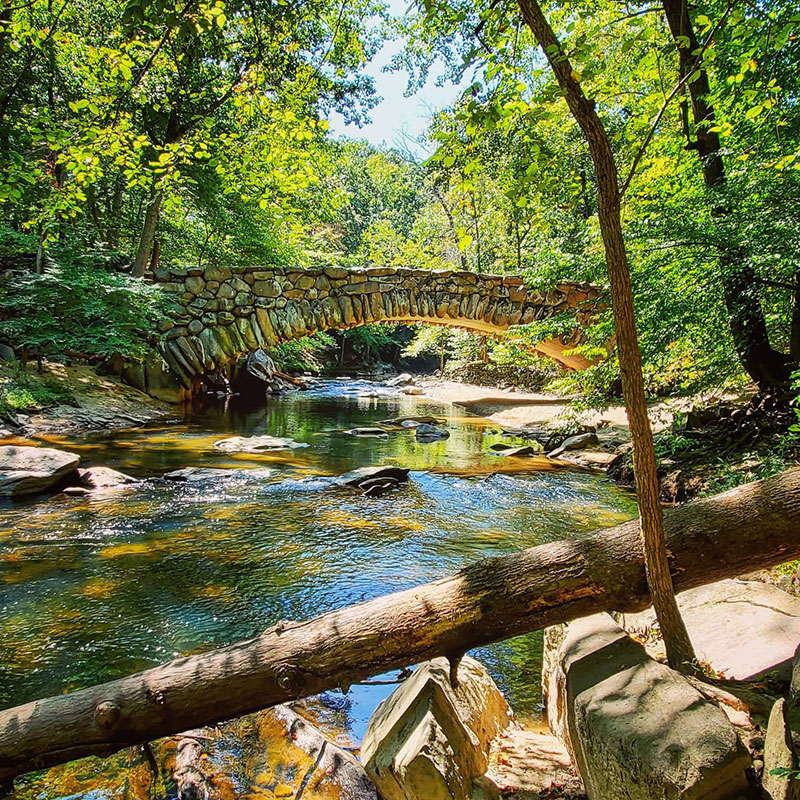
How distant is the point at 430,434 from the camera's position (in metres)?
10.1

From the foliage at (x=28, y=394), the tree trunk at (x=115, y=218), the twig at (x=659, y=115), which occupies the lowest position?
the foliage at (x=28, y=394)

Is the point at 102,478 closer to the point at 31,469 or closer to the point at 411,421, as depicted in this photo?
the point at 31,469

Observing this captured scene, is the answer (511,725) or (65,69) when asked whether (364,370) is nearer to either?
(65,69)

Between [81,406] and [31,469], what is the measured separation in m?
3.94

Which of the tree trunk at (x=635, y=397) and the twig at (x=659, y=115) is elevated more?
the twig at (x=659, y=115)

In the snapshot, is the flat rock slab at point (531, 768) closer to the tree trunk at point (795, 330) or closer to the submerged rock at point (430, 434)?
the tree trunk at point (795, 330)

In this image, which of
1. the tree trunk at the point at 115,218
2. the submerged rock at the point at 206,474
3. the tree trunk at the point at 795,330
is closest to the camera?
the tree trunk at the point at 795,330

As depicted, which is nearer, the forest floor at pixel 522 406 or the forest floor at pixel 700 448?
the forest floor at pixel 700 448

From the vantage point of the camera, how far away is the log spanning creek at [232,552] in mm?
2283

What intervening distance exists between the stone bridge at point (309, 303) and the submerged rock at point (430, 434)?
3.20 metres

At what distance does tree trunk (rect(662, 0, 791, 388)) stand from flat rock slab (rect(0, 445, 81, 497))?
21.3ft

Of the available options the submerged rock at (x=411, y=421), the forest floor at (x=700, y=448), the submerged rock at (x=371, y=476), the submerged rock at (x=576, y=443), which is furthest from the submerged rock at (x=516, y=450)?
the submerged rock at (x=411, y=421)

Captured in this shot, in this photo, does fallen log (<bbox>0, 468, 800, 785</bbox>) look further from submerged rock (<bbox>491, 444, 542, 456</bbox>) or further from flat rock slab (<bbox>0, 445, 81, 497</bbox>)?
submerged rock (<bbox>491, 444, 542, 456</bbox>)

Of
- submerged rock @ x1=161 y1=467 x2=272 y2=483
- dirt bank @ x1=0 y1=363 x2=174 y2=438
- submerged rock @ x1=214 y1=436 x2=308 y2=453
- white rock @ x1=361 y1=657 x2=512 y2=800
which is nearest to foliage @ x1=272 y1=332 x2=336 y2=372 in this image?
dirt bank @ x1=0 y1=363 x2=174 y2=438
